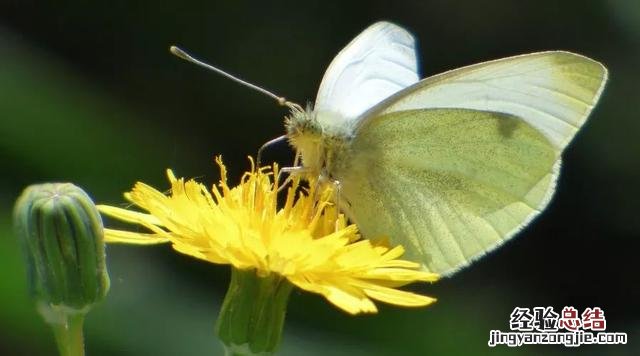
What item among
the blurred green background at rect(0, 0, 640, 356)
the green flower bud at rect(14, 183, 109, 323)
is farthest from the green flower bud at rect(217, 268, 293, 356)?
the blurred green background at rect(0, 0, 640, 356)

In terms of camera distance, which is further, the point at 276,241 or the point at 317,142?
the point at 317,142

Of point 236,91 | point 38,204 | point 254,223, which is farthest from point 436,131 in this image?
point 236,91

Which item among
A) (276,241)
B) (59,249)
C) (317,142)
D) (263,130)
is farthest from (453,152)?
(263,130)

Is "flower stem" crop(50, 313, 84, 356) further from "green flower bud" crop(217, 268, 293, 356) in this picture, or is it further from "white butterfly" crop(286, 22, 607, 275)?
"white butterfly" crop(286, 22, 607, 275)

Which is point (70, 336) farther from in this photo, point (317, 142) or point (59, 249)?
point (317, 142)

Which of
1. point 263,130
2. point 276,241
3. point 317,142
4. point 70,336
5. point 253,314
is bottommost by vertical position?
point 70,336
